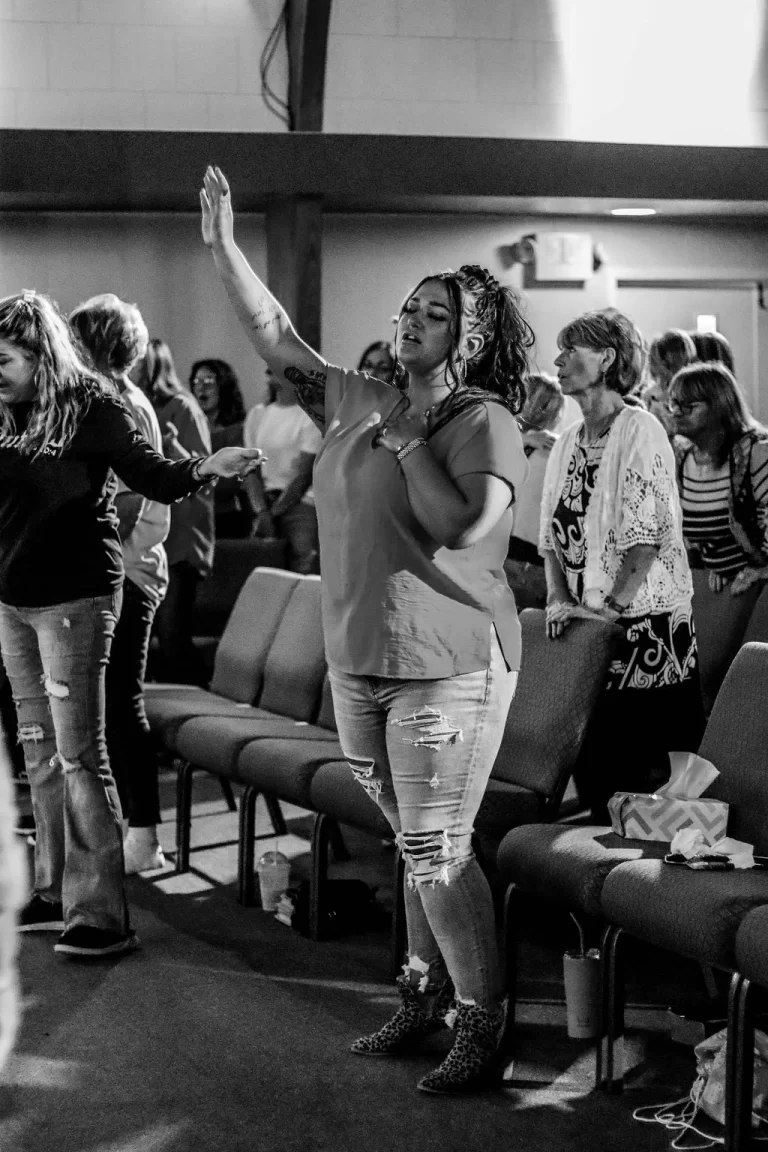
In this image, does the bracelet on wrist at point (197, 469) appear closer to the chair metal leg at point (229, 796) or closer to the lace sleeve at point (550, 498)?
the lace sleeve at point (550, 498)

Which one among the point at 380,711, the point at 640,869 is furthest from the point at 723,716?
the point at 380,711

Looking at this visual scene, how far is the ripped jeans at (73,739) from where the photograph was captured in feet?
11.9

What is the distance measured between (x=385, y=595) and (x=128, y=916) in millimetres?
1619

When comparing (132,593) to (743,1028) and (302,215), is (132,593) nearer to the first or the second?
(743,1028)

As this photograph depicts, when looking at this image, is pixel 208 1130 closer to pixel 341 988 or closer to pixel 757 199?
pixel 341 988

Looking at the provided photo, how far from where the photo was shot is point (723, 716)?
3320 mm

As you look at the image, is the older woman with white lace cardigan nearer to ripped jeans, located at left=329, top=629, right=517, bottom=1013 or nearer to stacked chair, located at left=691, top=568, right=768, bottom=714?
stacked chair, located at left=691, top=568, right=768, bottom=714

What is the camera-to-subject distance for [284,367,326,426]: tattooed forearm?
9.57 feet

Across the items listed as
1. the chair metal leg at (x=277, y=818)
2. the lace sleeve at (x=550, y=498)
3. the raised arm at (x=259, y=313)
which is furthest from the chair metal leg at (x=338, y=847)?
the raised arm at (x=259, y=313)

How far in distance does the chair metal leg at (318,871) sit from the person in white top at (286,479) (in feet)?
10.6

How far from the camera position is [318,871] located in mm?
3938

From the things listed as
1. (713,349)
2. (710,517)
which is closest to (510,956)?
(710,517)

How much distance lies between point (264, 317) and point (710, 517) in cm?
226

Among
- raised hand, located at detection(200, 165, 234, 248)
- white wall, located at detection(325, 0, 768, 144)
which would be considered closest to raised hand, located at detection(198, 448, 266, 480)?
raised hand, located at detection(200, 165, 234, 248)
